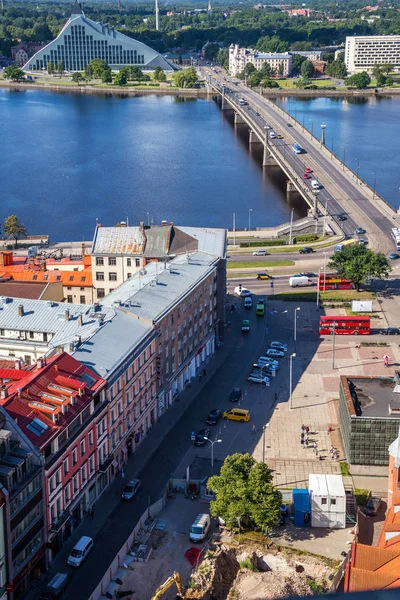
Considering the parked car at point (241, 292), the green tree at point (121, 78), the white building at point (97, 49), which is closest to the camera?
the parked car at point (241, 292)

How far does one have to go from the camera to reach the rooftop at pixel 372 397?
109 ft

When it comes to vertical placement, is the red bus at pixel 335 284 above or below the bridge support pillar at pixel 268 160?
above

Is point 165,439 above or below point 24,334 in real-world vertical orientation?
below

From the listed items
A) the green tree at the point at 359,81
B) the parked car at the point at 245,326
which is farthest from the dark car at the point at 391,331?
the green tree at the point at 359,81

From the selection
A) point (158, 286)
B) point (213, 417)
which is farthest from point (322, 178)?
point (213, 417)

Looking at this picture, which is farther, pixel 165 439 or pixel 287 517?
pixel 165 439

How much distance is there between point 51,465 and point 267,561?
7.34 meters

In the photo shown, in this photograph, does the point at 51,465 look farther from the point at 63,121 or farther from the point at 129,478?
the point at 63,121

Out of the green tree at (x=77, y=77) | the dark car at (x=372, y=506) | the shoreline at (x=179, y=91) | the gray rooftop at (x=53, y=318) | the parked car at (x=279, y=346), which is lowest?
the parked car at (x=279, y=346)

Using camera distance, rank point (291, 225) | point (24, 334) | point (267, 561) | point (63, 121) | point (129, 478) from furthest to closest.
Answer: point (63, 121) → point (291, 225) → point (24, 334) → point (129, 478) → point (267, 561)

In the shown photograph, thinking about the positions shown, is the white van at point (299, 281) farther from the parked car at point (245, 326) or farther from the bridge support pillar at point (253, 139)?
the bridge support pillar at point (253, 139)

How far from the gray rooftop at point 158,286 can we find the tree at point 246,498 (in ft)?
31.1

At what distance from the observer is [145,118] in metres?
135

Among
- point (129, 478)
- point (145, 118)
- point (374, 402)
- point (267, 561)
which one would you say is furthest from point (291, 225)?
Answer: point (145, 118)
